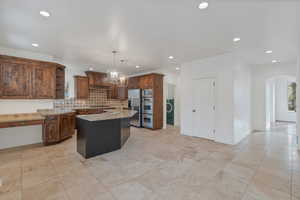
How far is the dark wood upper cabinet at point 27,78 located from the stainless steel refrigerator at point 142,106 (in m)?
3.22

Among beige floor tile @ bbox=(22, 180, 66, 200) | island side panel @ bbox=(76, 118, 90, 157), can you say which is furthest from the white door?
beige floor tile @ bbox=(22, 180, 66, 200)

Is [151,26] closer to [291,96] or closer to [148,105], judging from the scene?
[148,105]

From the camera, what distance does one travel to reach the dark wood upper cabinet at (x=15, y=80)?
3658mm

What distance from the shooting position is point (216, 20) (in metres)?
2.46

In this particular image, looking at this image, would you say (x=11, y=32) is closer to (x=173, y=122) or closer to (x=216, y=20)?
(x=216, y=20)

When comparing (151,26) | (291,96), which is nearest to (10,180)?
(151,26)

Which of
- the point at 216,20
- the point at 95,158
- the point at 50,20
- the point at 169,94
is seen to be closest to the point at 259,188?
the point at 216,20

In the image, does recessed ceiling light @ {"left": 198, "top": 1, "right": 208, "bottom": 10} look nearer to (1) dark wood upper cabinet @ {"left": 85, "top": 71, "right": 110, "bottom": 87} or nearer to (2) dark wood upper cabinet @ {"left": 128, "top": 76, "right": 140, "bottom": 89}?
(2) dark wood upper cabinet @ {"left": 128, "top": 76, "right": 140, "bottom": 89}

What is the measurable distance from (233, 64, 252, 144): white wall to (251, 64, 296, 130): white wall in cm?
103

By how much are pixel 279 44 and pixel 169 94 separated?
4978 mm

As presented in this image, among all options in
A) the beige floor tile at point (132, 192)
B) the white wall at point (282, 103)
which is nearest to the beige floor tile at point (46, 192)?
the beige floor tile at point (132, 192)

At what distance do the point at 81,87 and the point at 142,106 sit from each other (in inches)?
112

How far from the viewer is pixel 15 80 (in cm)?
380

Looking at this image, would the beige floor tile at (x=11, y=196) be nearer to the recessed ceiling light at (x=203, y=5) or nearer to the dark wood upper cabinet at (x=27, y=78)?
the dark wood upper cabinet at (x=27, y=78)
